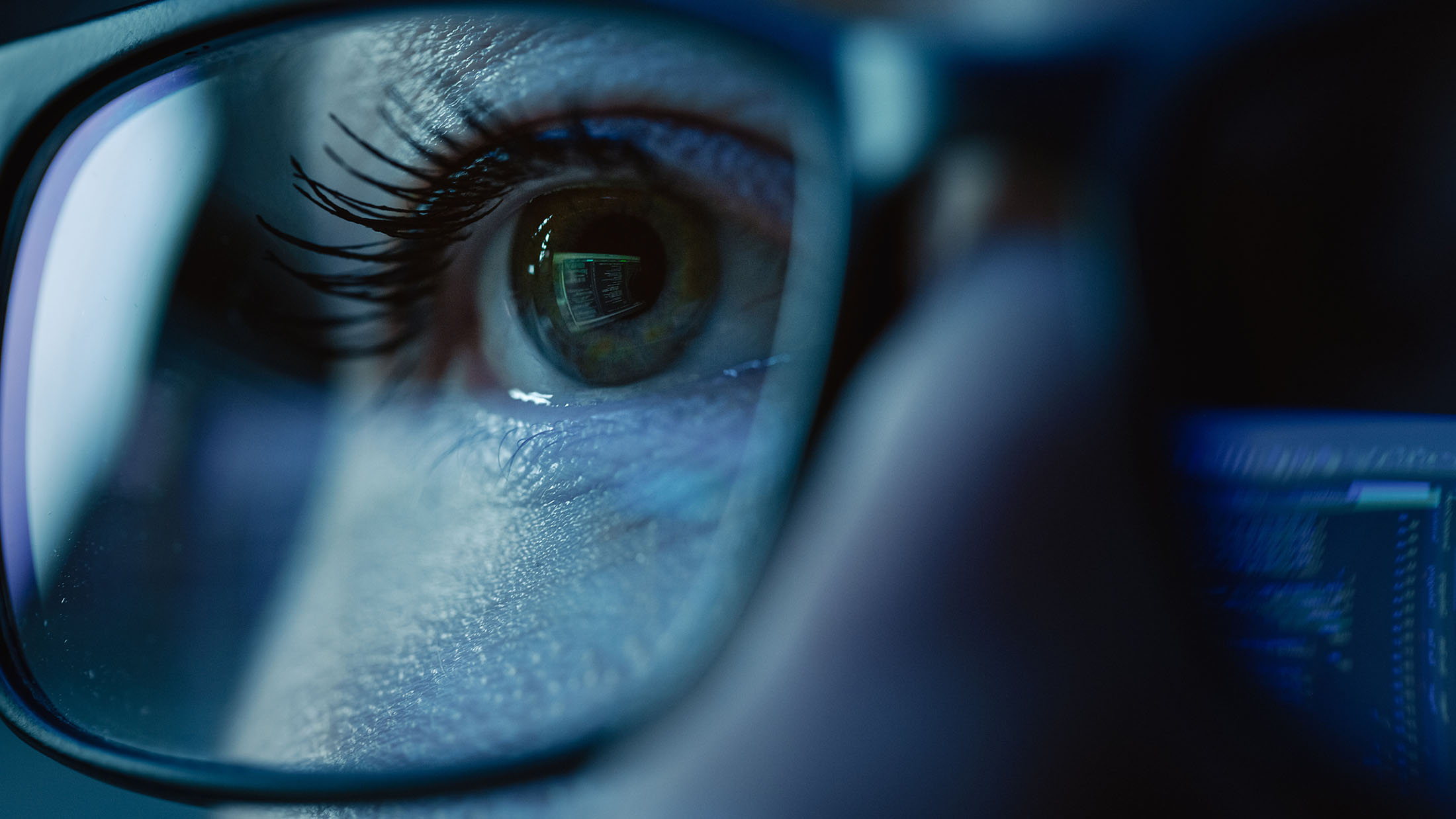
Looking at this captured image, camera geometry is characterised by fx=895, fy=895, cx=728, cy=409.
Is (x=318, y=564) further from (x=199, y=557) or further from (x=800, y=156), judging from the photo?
(x=800, y=156)

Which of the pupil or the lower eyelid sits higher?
the pupil

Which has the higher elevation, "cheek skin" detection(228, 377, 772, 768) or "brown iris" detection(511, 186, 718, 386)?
"brown iris" detection(511, 186, 718, 386)

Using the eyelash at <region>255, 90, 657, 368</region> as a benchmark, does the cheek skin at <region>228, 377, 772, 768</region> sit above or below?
below

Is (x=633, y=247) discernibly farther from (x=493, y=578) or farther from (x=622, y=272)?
(x=493, y=578)

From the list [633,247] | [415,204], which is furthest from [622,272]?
[415,204]

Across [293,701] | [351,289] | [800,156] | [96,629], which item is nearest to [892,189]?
[800,156]

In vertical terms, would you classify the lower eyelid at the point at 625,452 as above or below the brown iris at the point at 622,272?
below
